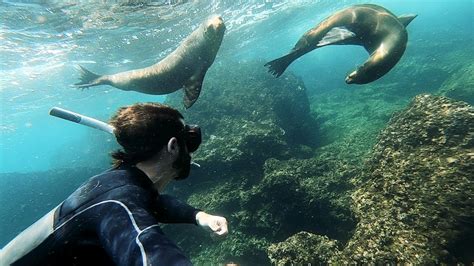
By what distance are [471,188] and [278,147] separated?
7700 mm

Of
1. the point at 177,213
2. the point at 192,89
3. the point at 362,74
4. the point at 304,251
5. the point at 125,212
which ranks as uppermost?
the point at 125,212

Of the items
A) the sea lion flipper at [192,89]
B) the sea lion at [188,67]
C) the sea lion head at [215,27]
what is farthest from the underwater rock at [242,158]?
the sea lion head at [215,27]

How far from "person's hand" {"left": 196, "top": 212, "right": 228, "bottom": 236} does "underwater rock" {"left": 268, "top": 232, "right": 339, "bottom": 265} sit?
398 centimetres

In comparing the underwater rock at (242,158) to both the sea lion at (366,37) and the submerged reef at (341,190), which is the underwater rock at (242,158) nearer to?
the submerged reef at (341,190)

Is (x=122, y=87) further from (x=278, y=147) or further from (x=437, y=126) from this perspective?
(x=437, y=126)

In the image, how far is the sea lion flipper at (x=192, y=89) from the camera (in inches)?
296

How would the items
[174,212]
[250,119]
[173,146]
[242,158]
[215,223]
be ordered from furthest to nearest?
[250,119] → [242,158] → [174,212] → [215,223] → [173,146]

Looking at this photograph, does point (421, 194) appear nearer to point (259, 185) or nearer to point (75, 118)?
point (259, 185)

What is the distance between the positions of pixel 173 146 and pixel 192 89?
5639 mm

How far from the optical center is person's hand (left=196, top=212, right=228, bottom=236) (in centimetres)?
231

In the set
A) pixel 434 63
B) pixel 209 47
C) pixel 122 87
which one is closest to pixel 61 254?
pixel 209 47

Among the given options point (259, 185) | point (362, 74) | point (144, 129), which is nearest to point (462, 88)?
point (259, 185)

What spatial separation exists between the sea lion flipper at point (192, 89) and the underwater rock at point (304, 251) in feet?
12.2

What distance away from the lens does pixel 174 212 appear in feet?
8.80
